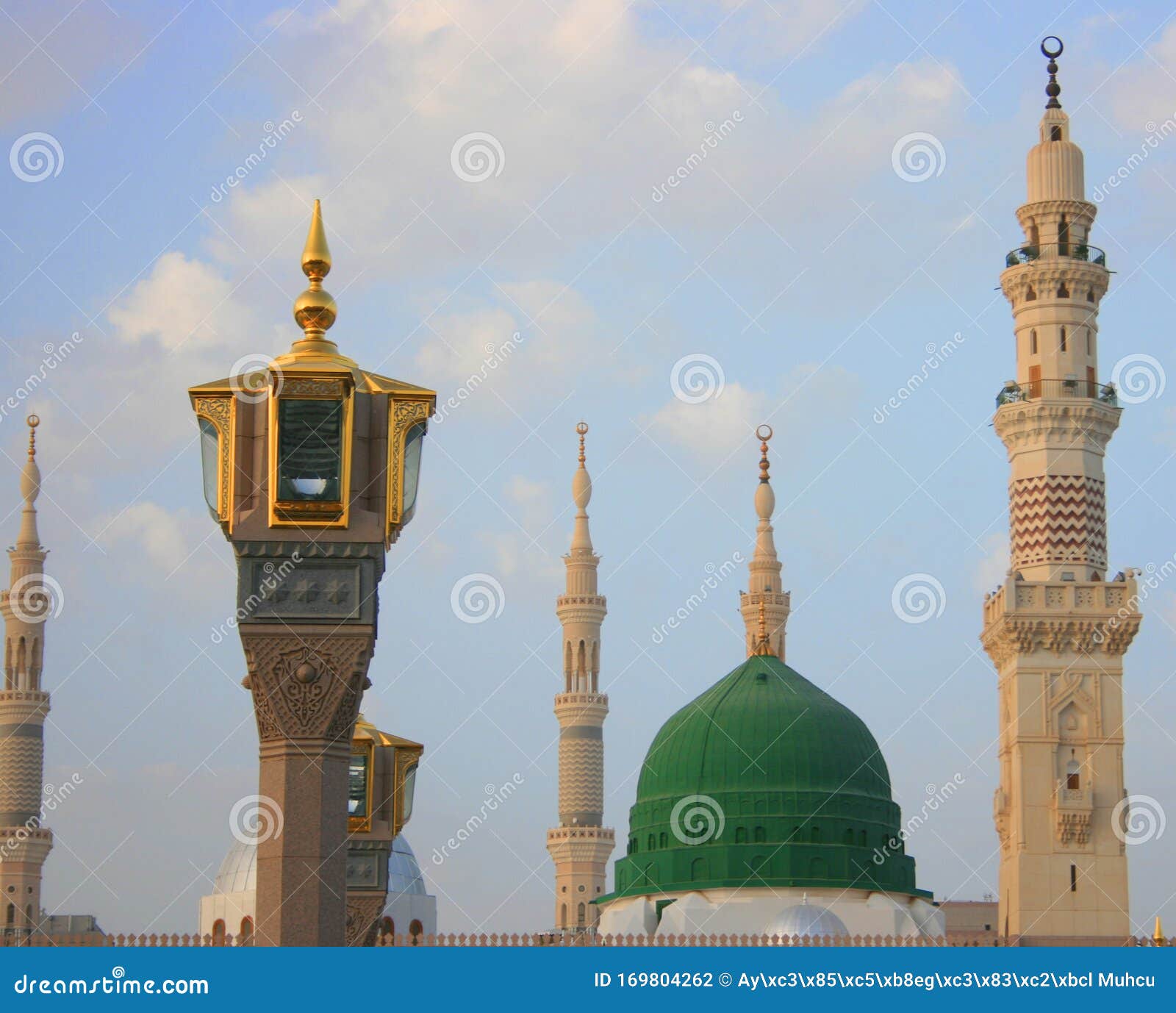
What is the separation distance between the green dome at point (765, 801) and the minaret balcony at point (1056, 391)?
30.3 ft

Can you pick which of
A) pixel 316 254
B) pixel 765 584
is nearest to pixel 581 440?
pixel 765 584

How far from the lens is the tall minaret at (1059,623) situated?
5006 cm

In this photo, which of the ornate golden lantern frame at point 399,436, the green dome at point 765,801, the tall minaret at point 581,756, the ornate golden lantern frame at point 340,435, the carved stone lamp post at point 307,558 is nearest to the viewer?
the carved stone lamp post at point 307,558

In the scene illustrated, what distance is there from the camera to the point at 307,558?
17000mm

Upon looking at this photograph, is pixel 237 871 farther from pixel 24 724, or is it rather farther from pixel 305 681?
pixel 305 681

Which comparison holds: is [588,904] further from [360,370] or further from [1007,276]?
[360,370]

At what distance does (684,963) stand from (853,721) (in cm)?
3963

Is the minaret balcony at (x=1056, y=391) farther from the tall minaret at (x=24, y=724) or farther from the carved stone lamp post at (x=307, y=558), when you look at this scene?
the carved stone lamp post at (x=307, y=558)

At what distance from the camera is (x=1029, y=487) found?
51969mm

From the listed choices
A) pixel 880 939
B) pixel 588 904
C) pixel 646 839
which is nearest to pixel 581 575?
pixel 588 904

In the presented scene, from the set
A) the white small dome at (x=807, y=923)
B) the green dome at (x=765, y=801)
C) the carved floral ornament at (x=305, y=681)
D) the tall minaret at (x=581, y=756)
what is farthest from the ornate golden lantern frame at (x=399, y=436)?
the tall minaret at (x=581, y=756)

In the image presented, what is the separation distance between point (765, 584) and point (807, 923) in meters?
19.8

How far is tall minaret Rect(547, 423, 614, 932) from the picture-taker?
66125mm

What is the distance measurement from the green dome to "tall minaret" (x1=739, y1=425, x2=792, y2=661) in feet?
29.2
